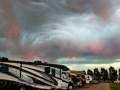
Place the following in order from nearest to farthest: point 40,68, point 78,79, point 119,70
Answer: point 40,68, point 78,79, point 119,70

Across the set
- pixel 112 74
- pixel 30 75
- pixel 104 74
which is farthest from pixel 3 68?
pixel 104 74

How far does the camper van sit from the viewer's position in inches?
922

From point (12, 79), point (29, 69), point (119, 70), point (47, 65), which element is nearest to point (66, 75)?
point (47, 65)

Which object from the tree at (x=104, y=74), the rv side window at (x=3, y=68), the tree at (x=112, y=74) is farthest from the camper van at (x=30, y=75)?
the tree at (x=104, y=74)

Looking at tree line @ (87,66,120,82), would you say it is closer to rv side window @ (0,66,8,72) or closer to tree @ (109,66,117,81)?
tree @ (109,66,117,81)

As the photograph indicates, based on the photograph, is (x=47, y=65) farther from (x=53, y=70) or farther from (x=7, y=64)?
(x=7, y=64)

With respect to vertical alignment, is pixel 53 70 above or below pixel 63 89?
above

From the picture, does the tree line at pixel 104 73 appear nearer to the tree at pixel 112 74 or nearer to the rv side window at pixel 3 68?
the tree at pixel 112 74

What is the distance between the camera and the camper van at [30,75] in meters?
23.4

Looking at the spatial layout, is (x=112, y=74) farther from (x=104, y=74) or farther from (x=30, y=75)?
(x=30, y=75)

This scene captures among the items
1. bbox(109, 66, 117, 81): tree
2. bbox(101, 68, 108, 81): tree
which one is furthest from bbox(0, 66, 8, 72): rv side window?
bbox(101, 68, 108, 81): tree

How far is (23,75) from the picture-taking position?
974 inches

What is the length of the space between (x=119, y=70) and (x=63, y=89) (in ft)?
509

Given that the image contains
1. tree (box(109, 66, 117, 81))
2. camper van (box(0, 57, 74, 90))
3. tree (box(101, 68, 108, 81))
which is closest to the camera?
camper van (box(0, 57, 74, 90))
